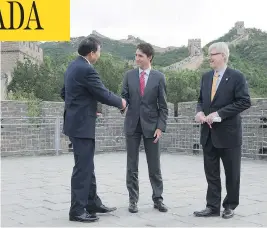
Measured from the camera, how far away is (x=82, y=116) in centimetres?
433

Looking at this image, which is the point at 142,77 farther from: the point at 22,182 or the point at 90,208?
the point at 22,182

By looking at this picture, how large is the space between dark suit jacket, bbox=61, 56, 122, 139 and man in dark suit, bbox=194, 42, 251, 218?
90cm

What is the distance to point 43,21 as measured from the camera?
968 centimetres

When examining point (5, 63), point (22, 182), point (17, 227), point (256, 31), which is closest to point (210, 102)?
point (17, 227)

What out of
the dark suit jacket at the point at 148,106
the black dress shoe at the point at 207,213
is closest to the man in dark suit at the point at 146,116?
the dark suit jacket at the point at 148,106

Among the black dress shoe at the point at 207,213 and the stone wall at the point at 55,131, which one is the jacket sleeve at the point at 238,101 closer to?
the black dress shoe at the point at 207,213

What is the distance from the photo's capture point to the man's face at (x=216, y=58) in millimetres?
4512

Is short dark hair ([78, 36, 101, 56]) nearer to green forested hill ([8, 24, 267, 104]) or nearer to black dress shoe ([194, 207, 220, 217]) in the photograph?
black dress shoe ([194, 207, 220, 217])

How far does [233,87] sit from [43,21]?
239 inches

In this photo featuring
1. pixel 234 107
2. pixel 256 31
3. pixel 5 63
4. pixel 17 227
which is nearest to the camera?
pixel 17 227

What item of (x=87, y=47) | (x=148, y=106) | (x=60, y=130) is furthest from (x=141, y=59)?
(x=60, y=130)

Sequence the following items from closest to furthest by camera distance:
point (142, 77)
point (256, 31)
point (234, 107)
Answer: point (234, 107) → point (142, 77) → point (256, 31)

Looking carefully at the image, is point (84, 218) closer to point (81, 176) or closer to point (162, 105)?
point (81, 176)

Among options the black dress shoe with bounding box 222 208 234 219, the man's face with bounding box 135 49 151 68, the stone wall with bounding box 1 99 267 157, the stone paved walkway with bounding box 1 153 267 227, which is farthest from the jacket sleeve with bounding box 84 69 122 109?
the stone wall with bounding box 1 99 267 157
